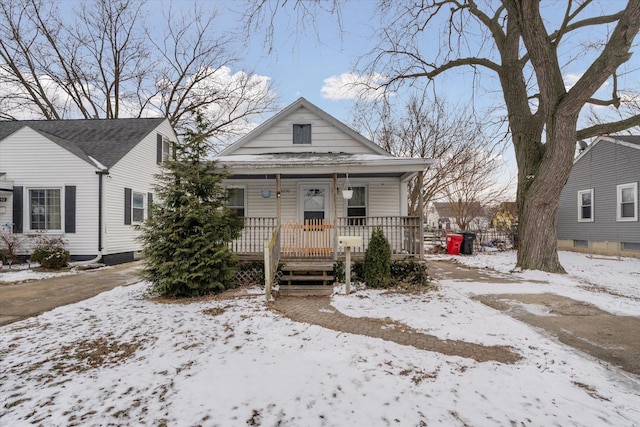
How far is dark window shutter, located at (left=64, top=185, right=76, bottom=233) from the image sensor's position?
1064 cm

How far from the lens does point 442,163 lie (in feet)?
64.7

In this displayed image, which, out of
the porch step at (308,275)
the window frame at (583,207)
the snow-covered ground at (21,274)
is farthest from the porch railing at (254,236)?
the window frame at (583,207)

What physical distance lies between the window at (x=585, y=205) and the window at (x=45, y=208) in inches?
852

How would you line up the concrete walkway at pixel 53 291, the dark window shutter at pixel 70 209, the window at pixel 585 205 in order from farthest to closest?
the window at pixel 585 205 < the dark window shutter at pixel 70 209 < the concrete walkway at pixel 53 291

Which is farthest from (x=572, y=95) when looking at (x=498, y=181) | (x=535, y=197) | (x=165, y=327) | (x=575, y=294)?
(x=498, y=181)

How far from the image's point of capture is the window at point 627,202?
1242 centimetres

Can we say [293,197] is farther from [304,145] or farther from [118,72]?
[118,72]

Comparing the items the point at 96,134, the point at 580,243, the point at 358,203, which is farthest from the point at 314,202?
the point at 580,243

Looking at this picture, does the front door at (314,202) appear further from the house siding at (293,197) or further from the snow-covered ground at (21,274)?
the snow-covered ground at (21,274)

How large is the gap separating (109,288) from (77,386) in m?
5.25

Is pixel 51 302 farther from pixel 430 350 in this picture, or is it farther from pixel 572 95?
pixel 572 95

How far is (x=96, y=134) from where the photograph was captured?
13.5m

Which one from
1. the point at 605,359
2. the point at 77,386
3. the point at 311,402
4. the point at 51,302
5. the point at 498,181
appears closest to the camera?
the point at 311,402

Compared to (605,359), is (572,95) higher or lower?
higher
